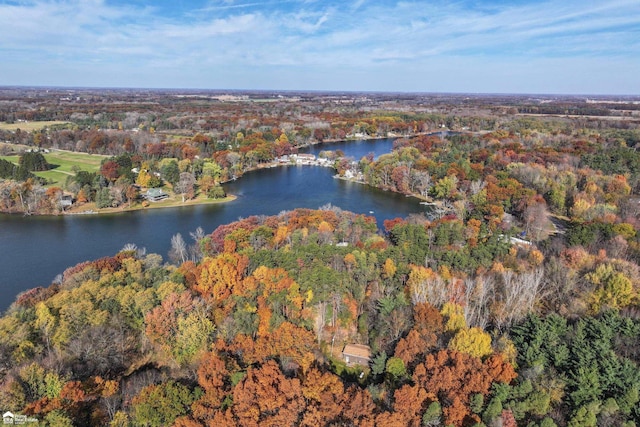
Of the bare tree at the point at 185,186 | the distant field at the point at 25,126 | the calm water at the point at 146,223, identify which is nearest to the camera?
the calm water at the point at 146,223

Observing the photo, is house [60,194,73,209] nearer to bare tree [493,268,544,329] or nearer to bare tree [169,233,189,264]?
bare tree [169,233,189,264]

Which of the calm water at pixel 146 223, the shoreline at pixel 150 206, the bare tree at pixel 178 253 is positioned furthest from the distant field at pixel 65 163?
the bare tree at pixel 178 253

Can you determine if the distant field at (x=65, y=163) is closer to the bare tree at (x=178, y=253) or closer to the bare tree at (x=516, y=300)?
the bare tree at (x=178, y=253)

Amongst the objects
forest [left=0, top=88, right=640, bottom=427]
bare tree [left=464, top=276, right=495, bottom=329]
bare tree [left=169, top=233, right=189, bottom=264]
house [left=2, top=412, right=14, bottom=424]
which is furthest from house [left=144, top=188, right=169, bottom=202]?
bare tree [left=464, top=276, right=495, bottom=329]

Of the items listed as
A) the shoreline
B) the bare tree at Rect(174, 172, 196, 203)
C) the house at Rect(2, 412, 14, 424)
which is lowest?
the shoreline

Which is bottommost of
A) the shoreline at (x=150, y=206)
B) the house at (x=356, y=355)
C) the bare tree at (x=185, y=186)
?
the house at (x=356, y=355)

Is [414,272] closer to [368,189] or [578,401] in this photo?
[578,401]
